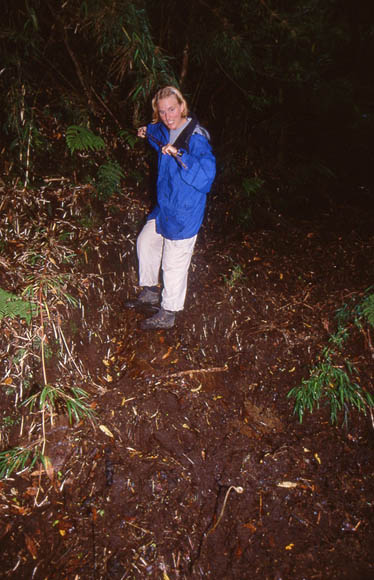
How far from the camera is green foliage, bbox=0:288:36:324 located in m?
2.64

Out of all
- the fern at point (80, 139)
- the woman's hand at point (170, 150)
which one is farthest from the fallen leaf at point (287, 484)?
the fern at point (80, 139)

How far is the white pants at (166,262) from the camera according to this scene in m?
3.26

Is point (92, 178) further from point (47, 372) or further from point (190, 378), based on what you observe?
point (190, 378)

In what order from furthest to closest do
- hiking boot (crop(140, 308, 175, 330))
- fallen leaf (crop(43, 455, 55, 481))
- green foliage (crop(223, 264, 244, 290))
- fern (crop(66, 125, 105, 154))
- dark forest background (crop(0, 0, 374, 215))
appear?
green foliage (crop(223, 264, 244, 290)) → hiking boot (crop(140, 308, 175, 330)) → dark forest background (crop(0, 0, 374, 215)) → fern (crop(66, 125, 105, 154)) → fallen leaf (crop(43, 455, 55, 481))

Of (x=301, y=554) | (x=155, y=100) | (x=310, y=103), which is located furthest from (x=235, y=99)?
(x=301, y=554)

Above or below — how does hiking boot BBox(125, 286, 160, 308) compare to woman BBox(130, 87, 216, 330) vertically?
below

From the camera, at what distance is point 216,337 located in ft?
12.0

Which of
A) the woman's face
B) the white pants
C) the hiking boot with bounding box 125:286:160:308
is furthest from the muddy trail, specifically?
the woman's face

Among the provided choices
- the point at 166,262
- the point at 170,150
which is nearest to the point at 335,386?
the point at 166,262

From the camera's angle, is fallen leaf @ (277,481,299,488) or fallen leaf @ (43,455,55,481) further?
fallen leaf @ (277,481,299,488)

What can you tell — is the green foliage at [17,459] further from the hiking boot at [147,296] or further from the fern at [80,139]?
the fern at [80,139]

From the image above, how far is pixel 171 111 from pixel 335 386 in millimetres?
→ 2677

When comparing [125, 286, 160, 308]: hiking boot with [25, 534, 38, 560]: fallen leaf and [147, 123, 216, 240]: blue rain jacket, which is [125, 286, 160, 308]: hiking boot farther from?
[25, 534, 38, 560]: fallen leaf

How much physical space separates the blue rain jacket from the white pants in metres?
0.14
